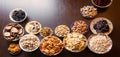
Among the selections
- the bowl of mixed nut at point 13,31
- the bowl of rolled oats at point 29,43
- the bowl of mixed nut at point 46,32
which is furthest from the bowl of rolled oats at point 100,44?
the bowl of mixed nut at point 13,31

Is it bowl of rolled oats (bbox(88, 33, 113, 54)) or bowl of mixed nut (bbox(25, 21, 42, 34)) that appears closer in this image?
bowl of rolled oats (bbox(88, 33, 113, 54))

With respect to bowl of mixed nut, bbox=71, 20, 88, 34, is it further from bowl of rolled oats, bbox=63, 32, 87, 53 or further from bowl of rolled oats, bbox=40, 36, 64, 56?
bowl of rolled oats, bbox=40, 36, 64, 56

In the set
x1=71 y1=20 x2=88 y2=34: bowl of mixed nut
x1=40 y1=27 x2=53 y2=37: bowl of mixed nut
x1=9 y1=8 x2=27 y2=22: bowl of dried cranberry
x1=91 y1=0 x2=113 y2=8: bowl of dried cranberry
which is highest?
x1=91 y1=0 x2=113 y2=8: bowl of dried cranberry

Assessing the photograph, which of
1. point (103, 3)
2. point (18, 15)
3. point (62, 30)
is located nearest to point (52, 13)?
point (62, 30)

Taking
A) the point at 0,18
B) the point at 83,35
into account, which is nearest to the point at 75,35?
the point at 83,35

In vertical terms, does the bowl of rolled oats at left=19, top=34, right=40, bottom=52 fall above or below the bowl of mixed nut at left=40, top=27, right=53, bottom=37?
below

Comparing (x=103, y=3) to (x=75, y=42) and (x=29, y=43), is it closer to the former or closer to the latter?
(x=75, y=42)

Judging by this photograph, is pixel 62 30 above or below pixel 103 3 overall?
below

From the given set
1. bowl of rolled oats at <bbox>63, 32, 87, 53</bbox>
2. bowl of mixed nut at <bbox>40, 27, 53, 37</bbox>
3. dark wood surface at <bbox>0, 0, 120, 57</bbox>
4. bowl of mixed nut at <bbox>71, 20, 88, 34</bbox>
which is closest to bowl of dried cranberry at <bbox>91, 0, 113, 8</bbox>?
dark wood surface at <bbox>0, 0, 120, 57</bbox>
